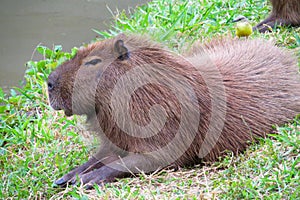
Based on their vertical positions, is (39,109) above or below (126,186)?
above

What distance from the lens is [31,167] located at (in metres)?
4.16

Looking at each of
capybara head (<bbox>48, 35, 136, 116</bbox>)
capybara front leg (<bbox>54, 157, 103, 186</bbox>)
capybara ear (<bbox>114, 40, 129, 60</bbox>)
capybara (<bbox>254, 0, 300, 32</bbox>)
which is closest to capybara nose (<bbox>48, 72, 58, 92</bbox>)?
capybara head (<bbox>48, 35, 136, 116</bbox>)

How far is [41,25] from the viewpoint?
7.89 metres

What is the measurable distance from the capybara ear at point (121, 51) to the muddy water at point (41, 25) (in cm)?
307

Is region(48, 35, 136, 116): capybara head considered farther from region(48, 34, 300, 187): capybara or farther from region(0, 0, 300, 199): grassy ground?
region(0, 0, 300, 199): grassy ground

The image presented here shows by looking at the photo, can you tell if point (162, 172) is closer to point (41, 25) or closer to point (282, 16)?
point (282, 16)

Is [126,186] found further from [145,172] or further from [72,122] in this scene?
[72,122]

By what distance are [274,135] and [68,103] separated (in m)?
1.33

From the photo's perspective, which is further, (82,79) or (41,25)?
(41,25)

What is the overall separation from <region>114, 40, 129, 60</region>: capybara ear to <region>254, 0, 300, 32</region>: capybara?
2192 mm

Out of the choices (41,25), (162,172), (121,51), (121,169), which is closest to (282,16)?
(121,51)

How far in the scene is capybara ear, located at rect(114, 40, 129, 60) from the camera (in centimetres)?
355

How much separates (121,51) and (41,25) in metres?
4.59

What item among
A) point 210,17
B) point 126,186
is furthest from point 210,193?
point 210,17
